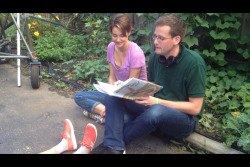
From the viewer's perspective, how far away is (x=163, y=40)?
183cm

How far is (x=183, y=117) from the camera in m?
1.86

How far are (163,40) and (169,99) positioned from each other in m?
0.49

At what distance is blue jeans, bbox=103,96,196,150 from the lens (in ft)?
5.94

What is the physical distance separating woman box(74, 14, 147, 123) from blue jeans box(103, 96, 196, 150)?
381mm

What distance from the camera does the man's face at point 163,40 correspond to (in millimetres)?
1808

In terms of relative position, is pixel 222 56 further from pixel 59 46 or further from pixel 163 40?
pixel 59 46

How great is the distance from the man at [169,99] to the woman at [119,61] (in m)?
0.25

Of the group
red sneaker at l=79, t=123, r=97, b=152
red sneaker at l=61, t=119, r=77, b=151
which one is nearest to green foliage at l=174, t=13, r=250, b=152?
red sneaker at l=79, t=123, r=97, b=152

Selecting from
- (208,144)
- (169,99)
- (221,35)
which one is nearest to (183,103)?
(169,99)

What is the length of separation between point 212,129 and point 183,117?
67cm

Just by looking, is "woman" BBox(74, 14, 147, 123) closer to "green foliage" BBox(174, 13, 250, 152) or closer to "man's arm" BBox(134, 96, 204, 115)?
"man's arm" BBox(134, 96, 204, 115)

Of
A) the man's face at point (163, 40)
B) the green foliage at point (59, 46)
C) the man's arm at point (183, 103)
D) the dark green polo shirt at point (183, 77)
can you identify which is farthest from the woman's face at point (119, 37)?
the green foliage at point (59, 46)

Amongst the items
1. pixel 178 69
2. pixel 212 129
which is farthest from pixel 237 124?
pixel 178 69

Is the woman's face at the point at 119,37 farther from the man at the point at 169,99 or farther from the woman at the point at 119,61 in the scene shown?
the man at the point at 169,99
